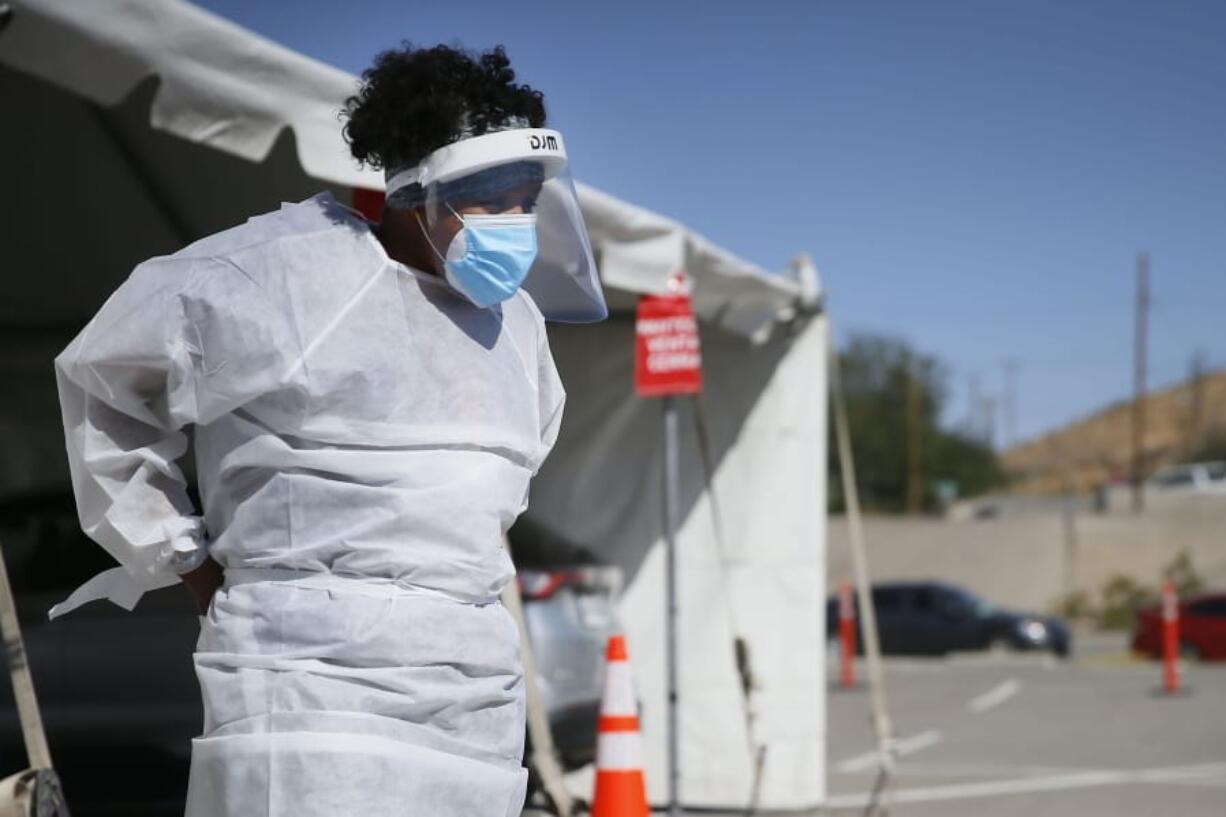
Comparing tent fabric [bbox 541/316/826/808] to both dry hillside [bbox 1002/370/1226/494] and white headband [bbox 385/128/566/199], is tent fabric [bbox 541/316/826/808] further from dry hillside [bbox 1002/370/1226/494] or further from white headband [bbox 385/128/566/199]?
dry hillside [bbox 1002/370/1226/494]

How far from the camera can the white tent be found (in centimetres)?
668

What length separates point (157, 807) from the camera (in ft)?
23.9

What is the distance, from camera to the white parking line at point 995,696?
18.2 meters

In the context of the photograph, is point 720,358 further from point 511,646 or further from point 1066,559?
point 1066,559

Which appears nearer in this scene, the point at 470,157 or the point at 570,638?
the point at 470,157

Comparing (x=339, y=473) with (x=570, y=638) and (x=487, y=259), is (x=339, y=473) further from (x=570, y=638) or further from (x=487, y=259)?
(x=570, y=638)

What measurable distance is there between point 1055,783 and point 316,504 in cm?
916

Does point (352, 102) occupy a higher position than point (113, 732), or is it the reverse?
point (352, 102)

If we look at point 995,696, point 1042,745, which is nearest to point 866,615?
point 1042,745

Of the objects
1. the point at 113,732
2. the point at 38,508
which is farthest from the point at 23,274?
the point at 113,732

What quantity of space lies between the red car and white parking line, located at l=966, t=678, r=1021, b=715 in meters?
5.27

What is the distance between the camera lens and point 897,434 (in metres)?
91.1

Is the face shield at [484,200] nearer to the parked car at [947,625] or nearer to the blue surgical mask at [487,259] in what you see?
the blue surgical mask at [487,259]

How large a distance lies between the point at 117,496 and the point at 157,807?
4.90 metres
